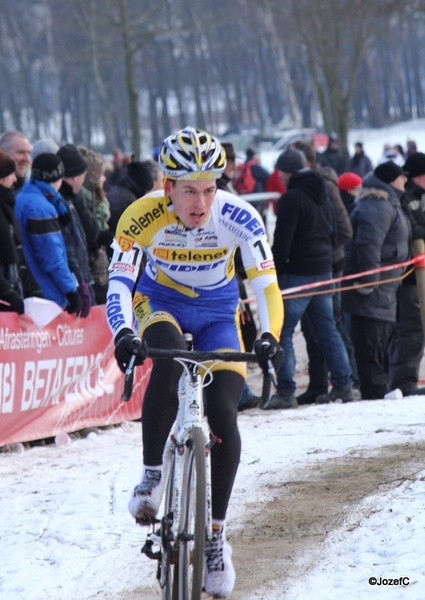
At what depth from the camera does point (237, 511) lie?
546cm

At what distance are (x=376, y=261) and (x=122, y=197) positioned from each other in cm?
252

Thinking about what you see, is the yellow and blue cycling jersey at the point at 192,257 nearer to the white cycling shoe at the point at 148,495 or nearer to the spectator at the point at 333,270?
the white cycling shoe at the point at 148,495

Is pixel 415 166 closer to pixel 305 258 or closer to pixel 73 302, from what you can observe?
pixel 305 258

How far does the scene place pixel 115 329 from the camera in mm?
4164

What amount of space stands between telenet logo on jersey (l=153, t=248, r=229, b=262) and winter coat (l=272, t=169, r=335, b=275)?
382 cm

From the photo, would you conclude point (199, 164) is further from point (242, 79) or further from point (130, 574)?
point (242, 79)

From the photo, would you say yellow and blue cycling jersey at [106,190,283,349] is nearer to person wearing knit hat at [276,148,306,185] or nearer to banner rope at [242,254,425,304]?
banner rope at [242,254,425,304]

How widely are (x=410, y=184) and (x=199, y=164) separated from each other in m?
5.10

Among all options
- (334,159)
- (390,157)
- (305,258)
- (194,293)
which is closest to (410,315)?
(305,258)

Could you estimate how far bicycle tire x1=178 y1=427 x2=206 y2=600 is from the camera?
3701 millimetres

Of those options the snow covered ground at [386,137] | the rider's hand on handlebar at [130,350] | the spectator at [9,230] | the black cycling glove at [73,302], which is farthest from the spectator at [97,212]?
the snow covered ground at [386,137]

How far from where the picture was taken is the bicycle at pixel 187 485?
12.3 feet

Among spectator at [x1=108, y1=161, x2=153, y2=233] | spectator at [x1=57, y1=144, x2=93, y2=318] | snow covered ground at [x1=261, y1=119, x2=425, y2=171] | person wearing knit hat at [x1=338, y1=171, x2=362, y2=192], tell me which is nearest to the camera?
spectator at [x1=57, y1=144, x2=93, y2=318]

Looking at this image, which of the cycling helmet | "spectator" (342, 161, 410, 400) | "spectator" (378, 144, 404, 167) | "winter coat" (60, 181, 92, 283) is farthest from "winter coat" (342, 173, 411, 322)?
the cycling helmet
